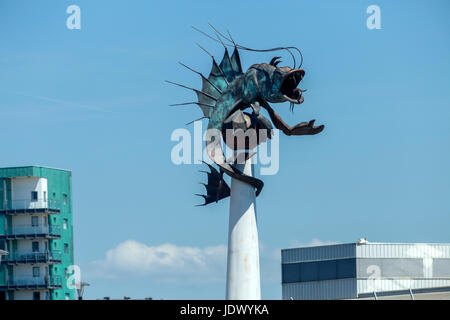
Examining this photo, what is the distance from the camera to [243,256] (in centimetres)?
5325

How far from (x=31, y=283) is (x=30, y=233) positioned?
16.8 feet

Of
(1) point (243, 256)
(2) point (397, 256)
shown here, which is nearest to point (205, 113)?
(1) point (243, 256)

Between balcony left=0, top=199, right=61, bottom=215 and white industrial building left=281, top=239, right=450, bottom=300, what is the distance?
26.2 m

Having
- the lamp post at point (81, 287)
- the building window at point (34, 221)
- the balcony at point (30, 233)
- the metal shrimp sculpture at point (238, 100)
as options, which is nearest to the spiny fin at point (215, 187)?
the metal shrimp sculpture at point (238, 100)

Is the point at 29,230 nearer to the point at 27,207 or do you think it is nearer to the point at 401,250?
the point at 27,207

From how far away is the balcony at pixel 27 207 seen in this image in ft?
429

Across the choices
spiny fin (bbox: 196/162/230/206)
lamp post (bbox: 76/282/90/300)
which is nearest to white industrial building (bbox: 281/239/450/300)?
lamp post (bbox: 76/282/90/300)

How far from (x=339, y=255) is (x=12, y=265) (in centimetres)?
3304

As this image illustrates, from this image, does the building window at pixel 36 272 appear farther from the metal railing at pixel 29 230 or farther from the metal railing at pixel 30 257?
the metal railing at pixel 29 230

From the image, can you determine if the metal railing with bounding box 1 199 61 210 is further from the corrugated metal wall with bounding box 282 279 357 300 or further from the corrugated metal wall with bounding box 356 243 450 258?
the corrugated metal wall with bounding box 356 243 450 258

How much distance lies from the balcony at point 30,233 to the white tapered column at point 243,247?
79378 millimetres

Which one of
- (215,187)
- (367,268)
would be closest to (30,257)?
(367,268)

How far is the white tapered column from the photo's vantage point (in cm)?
5309

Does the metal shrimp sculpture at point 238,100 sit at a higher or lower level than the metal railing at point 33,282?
higher
